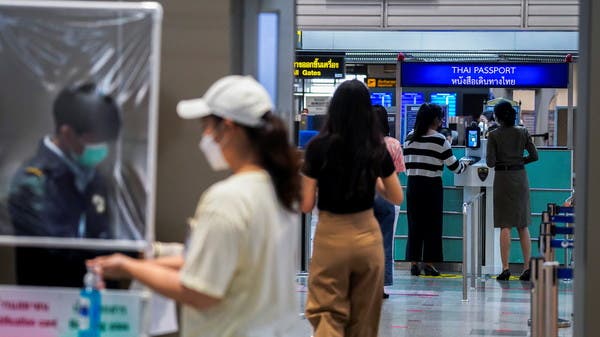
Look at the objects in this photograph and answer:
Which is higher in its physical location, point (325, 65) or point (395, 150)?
point (325, 65)

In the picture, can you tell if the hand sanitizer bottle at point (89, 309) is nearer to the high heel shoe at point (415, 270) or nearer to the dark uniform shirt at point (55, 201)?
the dark uniform shirt at point (55, 201)

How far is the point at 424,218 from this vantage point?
38.3 feet

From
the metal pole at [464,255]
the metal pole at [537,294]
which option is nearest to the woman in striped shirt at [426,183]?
the metal pole at [464,255]

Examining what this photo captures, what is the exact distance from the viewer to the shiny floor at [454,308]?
28.0 ft

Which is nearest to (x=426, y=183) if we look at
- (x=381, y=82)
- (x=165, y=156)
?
(x=165, y=156)

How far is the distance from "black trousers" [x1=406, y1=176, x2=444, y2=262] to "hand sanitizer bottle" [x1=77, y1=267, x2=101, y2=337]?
319 inches

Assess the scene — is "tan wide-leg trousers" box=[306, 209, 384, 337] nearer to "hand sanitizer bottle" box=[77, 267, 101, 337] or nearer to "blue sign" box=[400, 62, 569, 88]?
"hand sanitizer bottle" box=[77, 267, 101, 337]

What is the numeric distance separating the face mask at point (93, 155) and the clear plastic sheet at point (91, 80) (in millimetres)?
22

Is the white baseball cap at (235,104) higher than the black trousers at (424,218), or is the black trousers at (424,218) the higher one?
the white baseball cap at (235,104)

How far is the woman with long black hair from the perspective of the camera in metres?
5.67

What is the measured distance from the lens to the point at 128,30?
3.73m

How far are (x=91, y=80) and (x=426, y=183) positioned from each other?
26.1 feet

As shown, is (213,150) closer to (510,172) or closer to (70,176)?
(70,176)

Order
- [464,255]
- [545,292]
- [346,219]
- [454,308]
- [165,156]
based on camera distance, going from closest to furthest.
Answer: [165,156]
[346,219]
[545,292]
[454,308]
[464,255]
